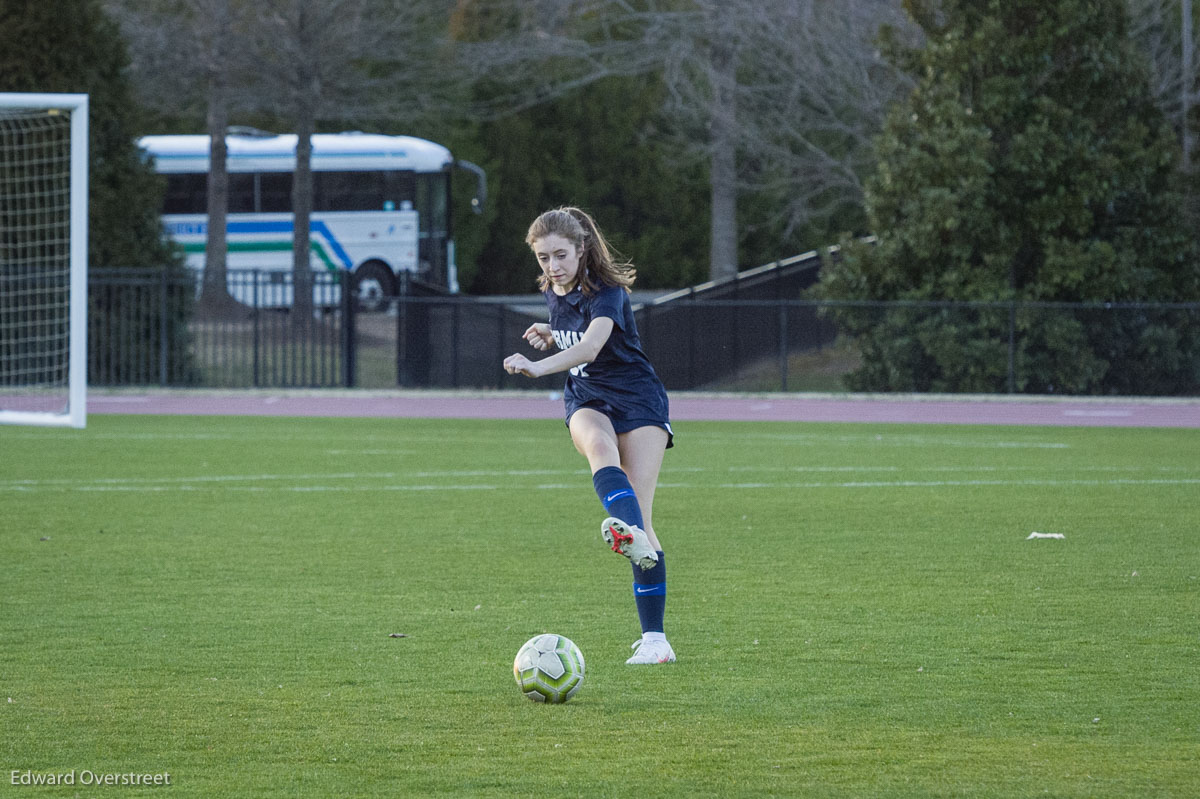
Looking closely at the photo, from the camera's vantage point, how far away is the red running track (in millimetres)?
20641

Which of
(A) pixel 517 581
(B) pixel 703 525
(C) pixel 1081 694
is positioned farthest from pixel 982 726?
(B) pixel 703 525

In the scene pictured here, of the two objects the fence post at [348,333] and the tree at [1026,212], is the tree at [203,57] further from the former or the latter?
the tree at [1026,212]

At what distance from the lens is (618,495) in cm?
601

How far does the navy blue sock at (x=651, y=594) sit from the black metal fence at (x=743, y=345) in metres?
17.3

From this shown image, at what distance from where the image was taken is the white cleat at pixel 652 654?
20.2ft

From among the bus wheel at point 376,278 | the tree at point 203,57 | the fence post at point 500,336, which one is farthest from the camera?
the bus wheel at point 376,278

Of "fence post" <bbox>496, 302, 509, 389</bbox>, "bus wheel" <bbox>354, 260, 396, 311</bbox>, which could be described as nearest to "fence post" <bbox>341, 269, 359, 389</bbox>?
"fence post" <bbox>496, 302, 509, 389</bbox>

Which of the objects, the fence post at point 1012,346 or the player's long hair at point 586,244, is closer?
the player's long hair at point 586,244

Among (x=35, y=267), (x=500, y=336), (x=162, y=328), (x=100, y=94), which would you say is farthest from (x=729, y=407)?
(x=100, y=94)

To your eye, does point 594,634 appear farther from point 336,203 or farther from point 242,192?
point 242,192

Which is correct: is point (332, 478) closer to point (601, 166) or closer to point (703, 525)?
point (703, 525)

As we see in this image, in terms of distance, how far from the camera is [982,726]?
5.21 metres

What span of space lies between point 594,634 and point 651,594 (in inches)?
26.7

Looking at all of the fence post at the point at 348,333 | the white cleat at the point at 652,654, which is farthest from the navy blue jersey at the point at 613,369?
the fence post at the point at 348,333
